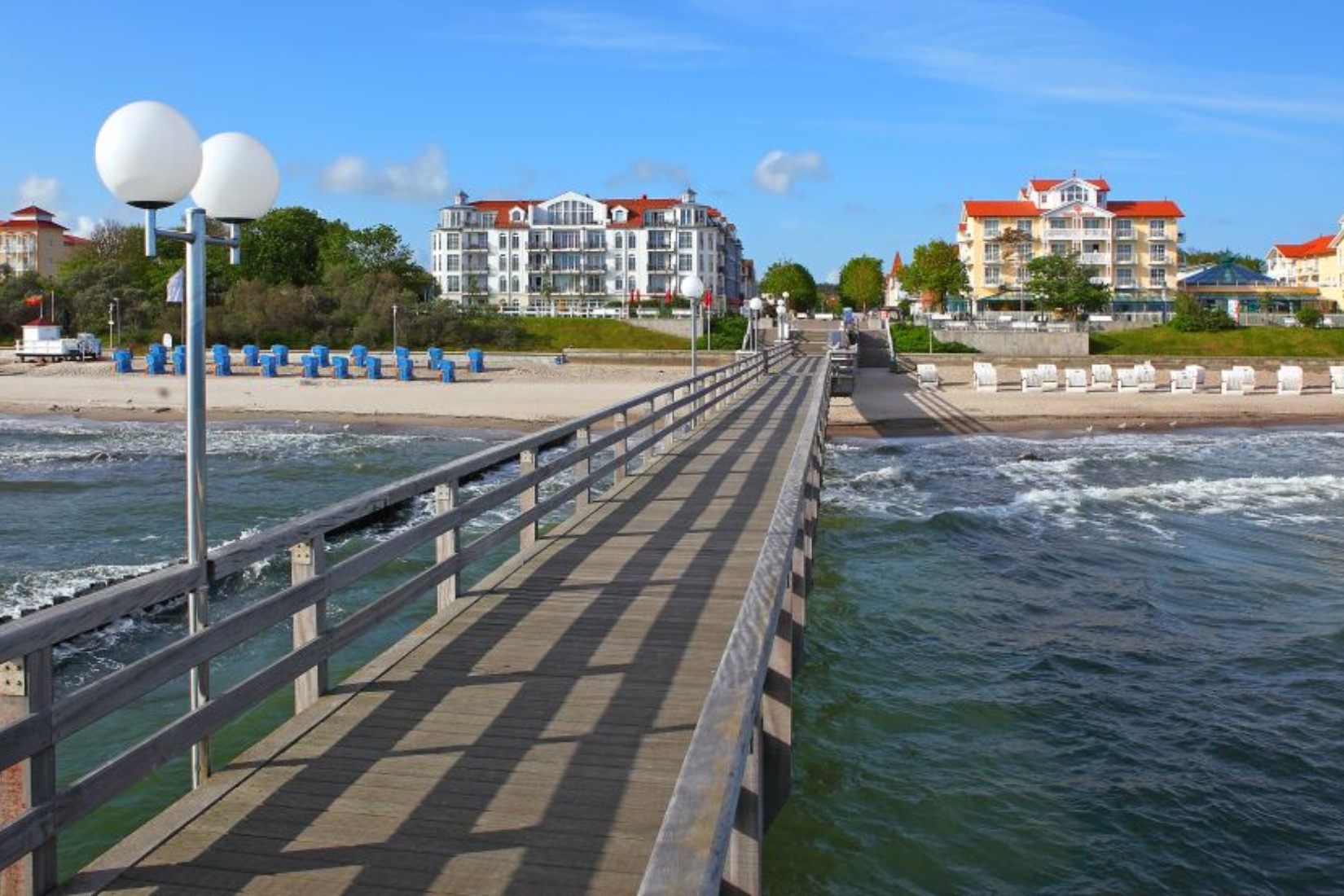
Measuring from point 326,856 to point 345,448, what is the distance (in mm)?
27581

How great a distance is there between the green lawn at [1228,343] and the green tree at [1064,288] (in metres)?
8.62

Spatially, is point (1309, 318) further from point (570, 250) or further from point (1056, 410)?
point (570, 250)

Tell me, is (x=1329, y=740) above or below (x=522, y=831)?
below

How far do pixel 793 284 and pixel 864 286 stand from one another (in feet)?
51.5

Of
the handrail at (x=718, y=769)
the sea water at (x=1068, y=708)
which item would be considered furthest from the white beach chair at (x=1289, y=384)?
the handrail at (x=718, y=769)

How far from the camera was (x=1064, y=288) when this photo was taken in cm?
7950

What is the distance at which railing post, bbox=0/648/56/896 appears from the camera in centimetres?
347

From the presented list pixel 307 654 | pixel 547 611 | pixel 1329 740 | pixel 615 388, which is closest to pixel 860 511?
pixel 1329 740

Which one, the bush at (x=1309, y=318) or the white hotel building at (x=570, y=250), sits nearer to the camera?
the bush at (x=1309, y=318)

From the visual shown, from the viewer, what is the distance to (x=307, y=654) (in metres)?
5.36

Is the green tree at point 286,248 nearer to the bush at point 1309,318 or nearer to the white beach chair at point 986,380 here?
the white beach chair at point 986,380

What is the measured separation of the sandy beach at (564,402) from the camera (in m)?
37.0

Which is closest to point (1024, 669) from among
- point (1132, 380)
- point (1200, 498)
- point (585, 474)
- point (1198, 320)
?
point (585, 474)

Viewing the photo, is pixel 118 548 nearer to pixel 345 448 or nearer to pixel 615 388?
pixel 345 448
